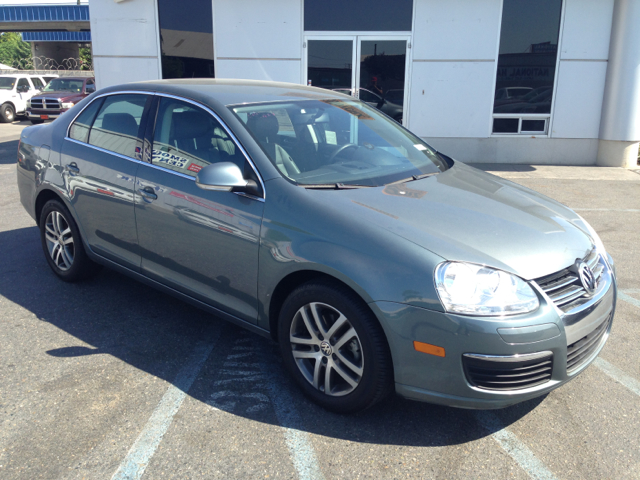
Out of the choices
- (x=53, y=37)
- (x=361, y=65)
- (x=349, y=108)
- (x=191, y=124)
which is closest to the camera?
(x=191, y=124)

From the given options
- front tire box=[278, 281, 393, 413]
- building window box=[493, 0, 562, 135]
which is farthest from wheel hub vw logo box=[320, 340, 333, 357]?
building window box=[493, 0, 562, 135]

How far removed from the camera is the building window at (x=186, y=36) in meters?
11.3

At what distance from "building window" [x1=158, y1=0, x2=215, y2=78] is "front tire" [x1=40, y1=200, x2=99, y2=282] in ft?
24.2

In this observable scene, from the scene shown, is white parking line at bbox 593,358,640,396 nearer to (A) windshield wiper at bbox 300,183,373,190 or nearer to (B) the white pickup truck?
(A) windshield wiper at bbox 300,183,373,190

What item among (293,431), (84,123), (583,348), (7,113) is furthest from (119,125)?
(7,113)

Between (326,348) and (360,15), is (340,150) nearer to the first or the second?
(326,348)

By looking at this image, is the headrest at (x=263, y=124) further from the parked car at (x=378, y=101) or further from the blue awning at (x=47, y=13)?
the blue awning at (x=47, y=13)

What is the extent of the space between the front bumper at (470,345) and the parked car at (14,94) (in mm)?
22946

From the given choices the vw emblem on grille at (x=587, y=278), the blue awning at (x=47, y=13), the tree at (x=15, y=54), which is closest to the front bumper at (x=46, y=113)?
the vw emblem on grille at (x=587, y=278)

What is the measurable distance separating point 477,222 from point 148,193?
2.13 meters

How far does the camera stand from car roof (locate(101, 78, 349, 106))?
12.0 ft

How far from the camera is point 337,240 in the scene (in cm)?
280

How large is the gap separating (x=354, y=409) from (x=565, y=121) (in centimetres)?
1068

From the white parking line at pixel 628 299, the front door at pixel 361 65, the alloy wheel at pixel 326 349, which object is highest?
the front door at pixel 361 65
